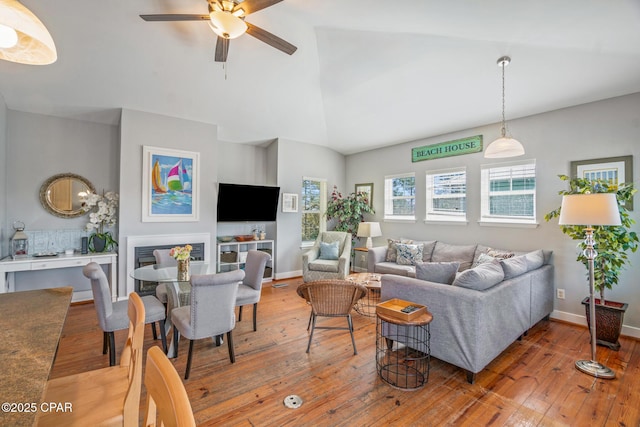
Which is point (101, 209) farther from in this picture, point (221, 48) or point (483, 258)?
point (483, 258)

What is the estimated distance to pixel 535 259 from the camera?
3.46 metres

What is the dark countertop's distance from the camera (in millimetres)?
739

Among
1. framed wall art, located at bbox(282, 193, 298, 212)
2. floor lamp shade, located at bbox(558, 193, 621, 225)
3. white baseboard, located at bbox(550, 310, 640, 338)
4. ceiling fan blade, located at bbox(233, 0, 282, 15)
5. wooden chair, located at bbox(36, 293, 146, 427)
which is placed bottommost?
white baseboard, located at bbox(550, 310, 640, 338)

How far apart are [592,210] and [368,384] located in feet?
8.15

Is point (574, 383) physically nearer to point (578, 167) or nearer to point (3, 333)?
point (578, 167)

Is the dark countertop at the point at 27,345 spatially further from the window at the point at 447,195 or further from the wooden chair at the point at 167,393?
the window at the point at 447,195

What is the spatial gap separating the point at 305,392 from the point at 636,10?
13.5 feet

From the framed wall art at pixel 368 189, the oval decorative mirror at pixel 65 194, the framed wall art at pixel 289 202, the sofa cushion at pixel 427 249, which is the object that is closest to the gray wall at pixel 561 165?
the sofa cushion at pixel 427 249

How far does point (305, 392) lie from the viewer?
225cm

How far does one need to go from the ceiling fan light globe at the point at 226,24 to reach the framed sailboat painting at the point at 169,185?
2.75 metres

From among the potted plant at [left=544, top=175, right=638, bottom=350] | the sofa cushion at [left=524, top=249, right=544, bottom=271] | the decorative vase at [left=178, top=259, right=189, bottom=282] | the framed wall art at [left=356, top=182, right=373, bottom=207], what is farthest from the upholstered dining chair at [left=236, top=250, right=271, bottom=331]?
the potted plant at [left=544, top=175, right=638, bottom=350]

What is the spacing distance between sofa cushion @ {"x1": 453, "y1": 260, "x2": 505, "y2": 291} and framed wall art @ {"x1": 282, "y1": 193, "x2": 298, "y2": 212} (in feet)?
12.4

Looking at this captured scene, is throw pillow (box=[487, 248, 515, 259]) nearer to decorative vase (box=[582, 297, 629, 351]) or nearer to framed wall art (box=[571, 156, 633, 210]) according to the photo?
decorative vase (box=[582, 297, 629, 351])

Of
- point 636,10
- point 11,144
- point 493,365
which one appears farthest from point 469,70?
point 11,144
